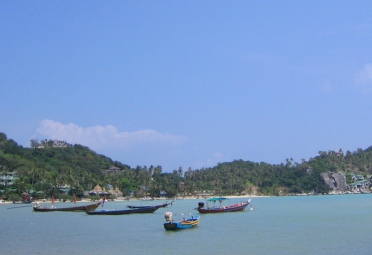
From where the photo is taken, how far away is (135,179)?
119062mm

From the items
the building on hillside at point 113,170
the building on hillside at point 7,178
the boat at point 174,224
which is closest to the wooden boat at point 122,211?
the boat at point 174,224

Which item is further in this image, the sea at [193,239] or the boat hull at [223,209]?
the boat hull at [223,209]

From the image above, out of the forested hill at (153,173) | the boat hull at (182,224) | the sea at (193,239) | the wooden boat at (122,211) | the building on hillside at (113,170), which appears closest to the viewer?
the sea at (193,239)

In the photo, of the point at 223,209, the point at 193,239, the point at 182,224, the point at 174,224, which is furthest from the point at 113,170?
the point at 193,239

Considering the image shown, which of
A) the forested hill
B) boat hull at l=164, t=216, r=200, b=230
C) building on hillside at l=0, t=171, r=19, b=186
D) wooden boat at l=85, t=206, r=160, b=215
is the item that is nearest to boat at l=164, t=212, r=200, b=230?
boat hull at l=164, t=216, r=200, b=230

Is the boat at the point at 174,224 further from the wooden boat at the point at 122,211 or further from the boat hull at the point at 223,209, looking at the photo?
the wooden boat at the point at 122,211

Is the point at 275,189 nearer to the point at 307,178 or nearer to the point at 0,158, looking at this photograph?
the point at 307,178

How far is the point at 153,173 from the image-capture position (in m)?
141

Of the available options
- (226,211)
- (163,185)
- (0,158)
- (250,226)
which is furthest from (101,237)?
(163,185)

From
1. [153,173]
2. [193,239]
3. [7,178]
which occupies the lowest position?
[193,239]

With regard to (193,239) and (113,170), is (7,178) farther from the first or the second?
(193,239)

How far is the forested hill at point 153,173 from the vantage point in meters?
95.2

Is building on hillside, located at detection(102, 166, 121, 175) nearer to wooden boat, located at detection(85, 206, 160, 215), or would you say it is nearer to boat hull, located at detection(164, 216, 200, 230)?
wooden boat, located at detection(85, 206, 160, 215)

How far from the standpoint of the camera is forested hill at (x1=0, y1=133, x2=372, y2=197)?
95225 mm
